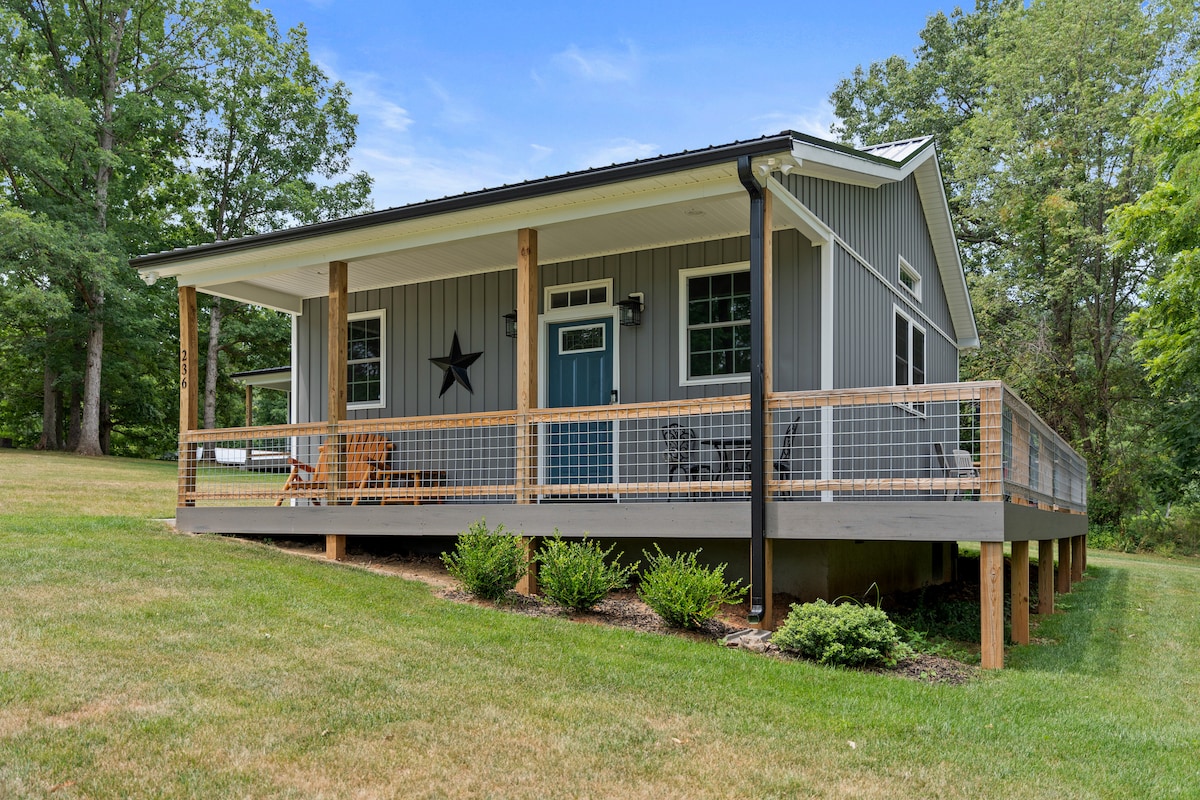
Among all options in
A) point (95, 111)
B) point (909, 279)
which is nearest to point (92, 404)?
point (95, 111)

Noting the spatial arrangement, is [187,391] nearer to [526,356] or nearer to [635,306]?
[526,356]

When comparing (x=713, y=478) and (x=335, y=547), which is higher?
(x=713, y=478)

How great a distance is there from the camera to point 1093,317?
25109 millimetres

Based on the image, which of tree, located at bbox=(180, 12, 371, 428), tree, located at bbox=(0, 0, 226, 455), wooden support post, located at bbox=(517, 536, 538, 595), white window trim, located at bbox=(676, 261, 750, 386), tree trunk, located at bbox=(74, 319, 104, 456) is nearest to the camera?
wooden support post, located at bbox=(517, 536, 538, 595)

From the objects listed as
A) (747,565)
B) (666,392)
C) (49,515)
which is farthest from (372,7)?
(747,565)

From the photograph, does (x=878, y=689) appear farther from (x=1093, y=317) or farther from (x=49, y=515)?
(x=1093, y=317)

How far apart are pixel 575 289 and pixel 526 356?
2219 millimetres

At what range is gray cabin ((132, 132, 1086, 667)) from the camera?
730cm

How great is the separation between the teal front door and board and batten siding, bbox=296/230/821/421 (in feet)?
0.82

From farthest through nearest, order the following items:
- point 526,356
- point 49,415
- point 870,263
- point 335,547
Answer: point 49,415 → point 870,263 → point 335,547 → point 526,356

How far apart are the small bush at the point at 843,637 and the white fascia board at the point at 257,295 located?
8.14 metres

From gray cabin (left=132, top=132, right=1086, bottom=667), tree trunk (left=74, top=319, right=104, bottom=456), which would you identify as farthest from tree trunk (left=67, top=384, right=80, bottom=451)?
gray cabin (left=132, top=132, right=1086, bottom=667)

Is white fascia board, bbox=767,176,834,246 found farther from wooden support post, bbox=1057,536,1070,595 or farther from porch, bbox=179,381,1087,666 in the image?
wooden support post, bbox=1057,536,1070,595

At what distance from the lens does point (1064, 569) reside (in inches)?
488
